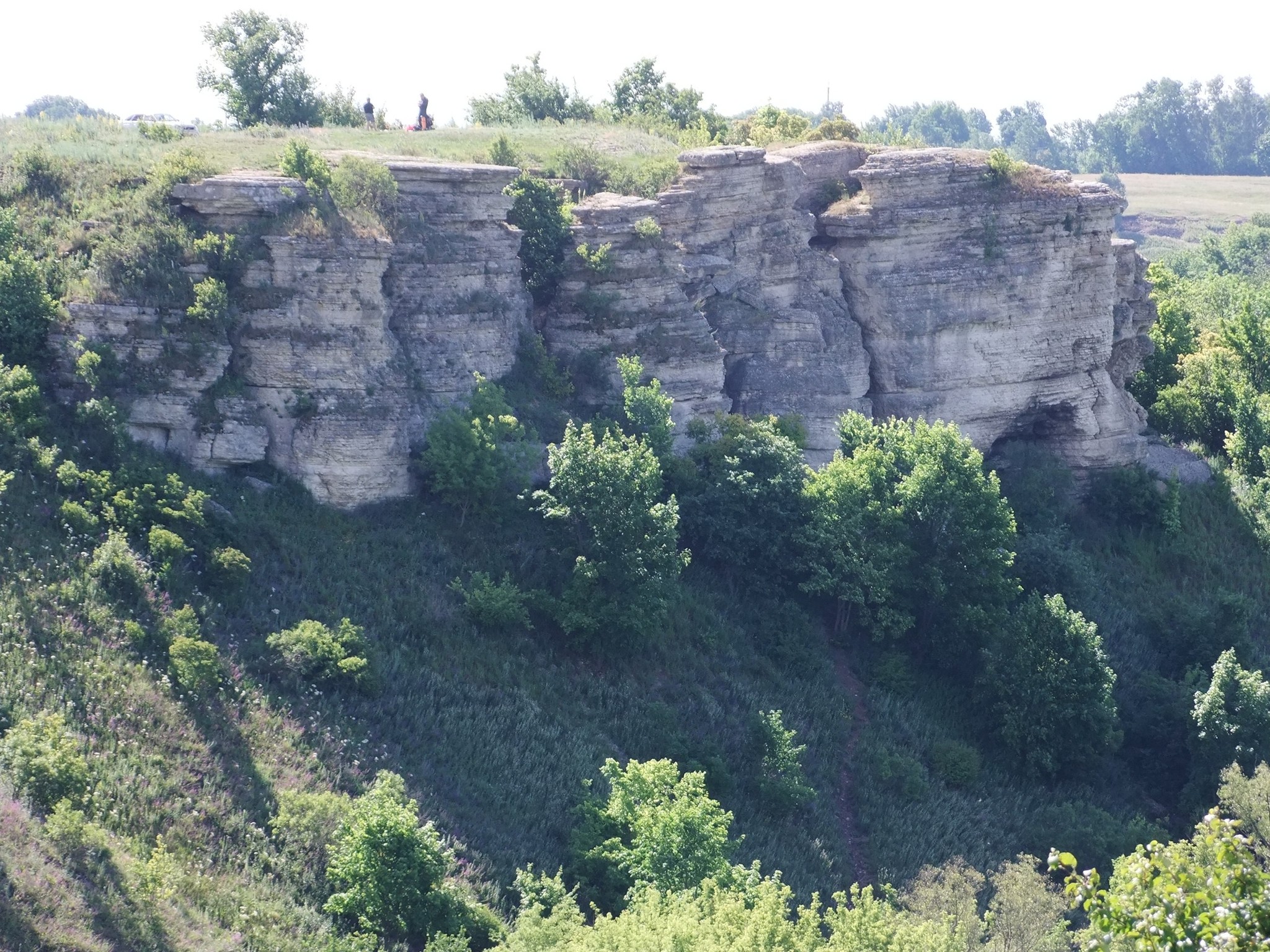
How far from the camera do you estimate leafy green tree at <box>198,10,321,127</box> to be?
49.2 metres

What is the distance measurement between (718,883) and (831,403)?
22.8 m

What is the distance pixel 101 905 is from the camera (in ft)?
71.7

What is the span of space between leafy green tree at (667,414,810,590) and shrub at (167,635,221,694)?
594 inches

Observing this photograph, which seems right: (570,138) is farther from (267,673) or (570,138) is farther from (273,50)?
(267,673)

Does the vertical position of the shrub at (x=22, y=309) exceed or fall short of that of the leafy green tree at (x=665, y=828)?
it exceeds it

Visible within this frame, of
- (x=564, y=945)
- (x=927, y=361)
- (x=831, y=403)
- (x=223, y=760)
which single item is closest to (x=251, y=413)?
(x=223, y=760)

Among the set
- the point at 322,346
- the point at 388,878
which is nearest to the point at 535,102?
the point at 322,346

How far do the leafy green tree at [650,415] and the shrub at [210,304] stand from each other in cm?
1181

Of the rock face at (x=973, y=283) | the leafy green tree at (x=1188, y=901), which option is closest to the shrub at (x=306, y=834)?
the leafy green tree at (x=1188, y=901)

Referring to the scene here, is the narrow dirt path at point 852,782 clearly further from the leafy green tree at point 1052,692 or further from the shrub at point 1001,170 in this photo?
the shrub at point 1001,170

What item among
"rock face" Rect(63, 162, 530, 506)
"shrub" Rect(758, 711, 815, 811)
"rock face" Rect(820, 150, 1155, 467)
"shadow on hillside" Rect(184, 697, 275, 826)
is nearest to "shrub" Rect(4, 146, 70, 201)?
"rock face" Rect(63, 162, 530, 506)

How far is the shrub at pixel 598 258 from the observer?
137ft

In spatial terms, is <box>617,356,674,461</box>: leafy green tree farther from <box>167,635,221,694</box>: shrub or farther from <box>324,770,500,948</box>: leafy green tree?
<box>324,770,500,948</box>: leafy green tree

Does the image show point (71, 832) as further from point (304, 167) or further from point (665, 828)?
point (304, 167)
